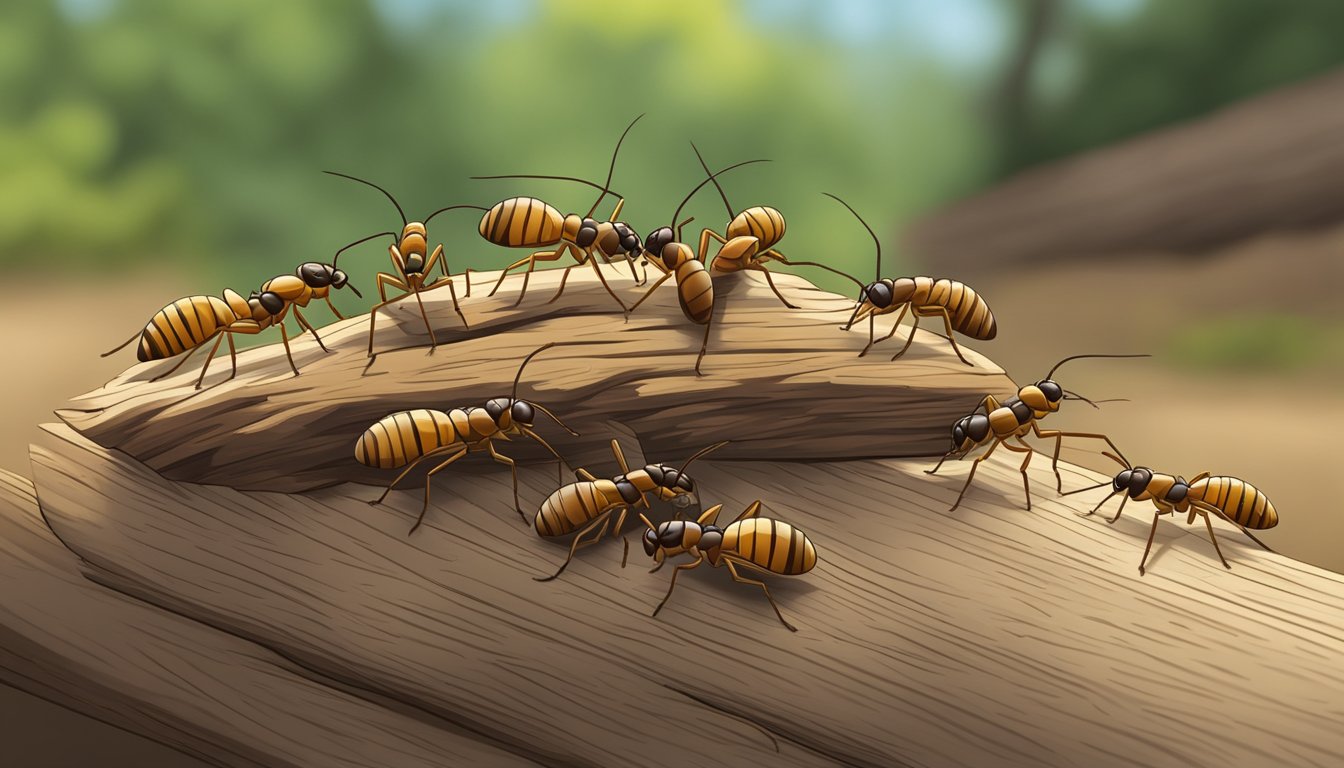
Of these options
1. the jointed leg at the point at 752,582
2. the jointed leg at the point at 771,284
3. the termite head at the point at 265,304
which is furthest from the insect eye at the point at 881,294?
the termite head at the point at 265,304

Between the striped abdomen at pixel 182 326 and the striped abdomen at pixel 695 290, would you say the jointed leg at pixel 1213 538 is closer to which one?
the striped abdomen at pixel 695 290

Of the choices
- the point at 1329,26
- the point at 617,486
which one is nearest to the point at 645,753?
the point at 617,486

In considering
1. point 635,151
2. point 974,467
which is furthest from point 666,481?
point 635,151

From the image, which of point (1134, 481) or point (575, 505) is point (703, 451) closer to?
point (575, 505)

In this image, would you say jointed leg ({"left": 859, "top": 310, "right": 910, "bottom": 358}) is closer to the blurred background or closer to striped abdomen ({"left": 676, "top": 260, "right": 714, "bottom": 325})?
striped abdomen ({"left": 676, "top": 260, "right": 714, "bottom": 325})

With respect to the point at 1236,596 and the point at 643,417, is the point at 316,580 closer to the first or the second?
the point at 643,417

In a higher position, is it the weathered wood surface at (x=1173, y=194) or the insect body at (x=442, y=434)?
the weathered wood surface at (x=1173, y=194)
